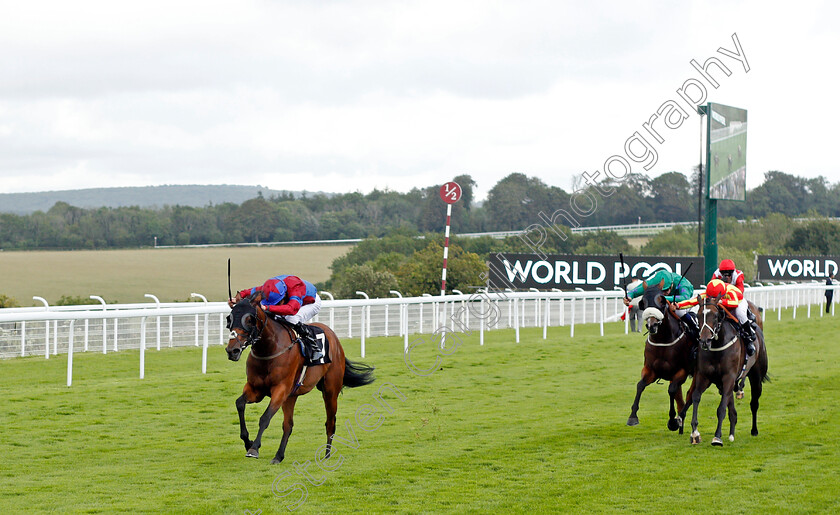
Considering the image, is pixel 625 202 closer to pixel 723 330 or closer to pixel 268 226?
pixel 268 226

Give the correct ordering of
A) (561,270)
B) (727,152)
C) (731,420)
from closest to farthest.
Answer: (731,420) < (561,270) < (727,152)

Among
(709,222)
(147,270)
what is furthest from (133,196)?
(709,222)

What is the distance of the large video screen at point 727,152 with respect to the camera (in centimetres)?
2161

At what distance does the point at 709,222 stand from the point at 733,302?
14.8 meters

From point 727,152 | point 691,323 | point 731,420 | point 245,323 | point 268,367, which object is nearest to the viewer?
point 245,323

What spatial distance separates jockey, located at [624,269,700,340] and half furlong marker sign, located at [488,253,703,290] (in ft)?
45.3

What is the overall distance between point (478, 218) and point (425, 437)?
4924 cm

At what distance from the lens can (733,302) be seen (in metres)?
6.42

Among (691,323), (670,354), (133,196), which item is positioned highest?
(133,196)

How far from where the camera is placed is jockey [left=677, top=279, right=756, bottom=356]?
20.7ft

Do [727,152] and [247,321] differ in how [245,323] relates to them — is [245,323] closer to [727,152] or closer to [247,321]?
[247,321]

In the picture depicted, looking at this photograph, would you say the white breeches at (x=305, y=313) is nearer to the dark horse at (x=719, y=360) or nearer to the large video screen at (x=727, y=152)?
the dark horse at (x=719, y=360)

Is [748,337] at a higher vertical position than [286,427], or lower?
higher

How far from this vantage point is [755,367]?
271 inches
